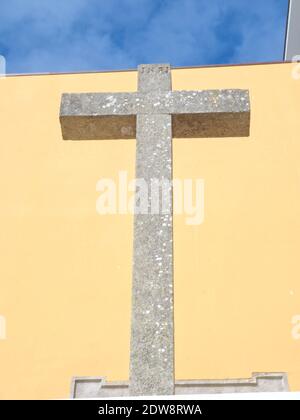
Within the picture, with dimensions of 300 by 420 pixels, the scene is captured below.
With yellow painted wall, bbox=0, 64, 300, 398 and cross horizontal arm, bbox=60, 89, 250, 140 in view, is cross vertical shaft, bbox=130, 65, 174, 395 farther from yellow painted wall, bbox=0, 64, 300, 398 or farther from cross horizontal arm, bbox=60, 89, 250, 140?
yellow painted wall, bbox=0, 64, 300, 398

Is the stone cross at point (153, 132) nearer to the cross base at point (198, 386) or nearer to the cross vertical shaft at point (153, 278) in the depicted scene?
the cross vertical shaft at point (153, 278)

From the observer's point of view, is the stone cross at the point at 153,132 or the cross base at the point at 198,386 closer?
the stone cross at the point at 153,132

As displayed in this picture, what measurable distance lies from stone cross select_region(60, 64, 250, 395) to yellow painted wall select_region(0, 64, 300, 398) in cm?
215

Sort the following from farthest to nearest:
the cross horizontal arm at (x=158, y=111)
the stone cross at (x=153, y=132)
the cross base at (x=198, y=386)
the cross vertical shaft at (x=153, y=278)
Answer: the cross base at (x=198, y=386) < the cross horizontal arm at (x=158, y=111) < the stone cross at (x=153, y=132) < the cross vertical shaft at (x=153, y=278)

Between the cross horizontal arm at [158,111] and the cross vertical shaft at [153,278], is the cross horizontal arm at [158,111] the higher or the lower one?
the higher one

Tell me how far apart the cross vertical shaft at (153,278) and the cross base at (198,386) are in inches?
60.6

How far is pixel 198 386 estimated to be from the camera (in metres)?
3.59

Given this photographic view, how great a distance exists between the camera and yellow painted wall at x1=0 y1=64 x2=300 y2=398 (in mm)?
4445

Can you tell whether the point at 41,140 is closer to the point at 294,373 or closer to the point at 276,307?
the point at 276,307

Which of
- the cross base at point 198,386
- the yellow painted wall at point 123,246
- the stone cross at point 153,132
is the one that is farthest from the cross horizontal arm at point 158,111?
the yellow painted wall at point 123,246

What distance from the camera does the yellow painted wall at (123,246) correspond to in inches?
175

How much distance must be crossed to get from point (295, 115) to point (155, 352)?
424cm

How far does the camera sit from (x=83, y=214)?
5.19 metres

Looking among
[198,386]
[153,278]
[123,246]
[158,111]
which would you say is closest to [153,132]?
[158,111]
